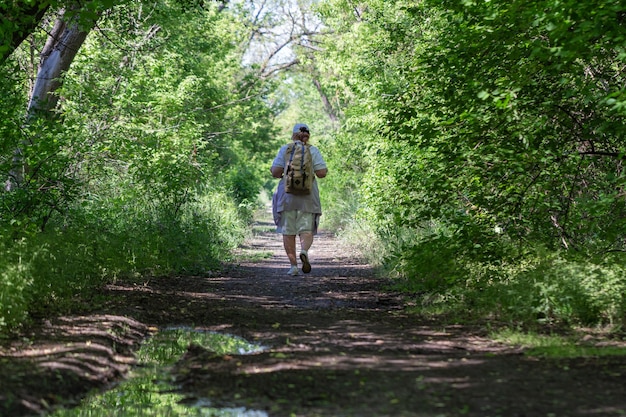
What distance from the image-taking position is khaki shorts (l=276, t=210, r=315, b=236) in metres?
12.3

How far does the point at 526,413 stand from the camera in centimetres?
432

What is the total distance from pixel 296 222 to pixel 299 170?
2.90 feet

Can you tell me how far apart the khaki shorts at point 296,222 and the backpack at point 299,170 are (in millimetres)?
416

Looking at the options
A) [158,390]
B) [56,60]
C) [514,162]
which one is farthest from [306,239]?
[158,390]

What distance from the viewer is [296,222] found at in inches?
488

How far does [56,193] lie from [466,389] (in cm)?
681

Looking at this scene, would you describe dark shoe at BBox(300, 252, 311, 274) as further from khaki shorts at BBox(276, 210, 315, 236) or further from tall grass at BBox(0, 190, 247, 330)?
tall grass at BBox(0, 190, 247, 330)

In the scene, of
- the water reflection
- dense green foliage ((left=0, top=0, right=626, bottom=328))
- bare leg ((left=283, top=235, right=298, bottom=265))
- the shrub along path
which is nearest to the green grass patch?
the shrub along path

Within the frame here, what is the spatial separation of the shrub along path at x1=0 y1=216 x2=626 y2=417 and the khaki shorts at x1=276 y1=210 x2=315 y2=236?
3.05m

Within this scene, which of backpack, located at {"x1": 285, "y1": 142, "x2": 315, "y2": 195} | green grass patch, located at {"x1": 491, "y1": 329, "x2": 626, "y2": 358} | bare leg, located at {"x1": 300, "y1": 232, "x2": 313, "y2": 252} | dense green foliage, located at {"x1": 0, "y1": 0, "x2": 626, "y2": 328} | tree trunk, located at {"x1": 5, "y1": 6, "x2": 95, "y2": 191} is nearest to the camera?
green grass patch, located at {"x1": 491, "y1": 329, "x2": 626, "y2": 358}

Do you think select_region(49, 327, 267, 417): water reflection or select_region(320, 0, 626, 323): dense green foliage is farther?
select_region(320, 0, 626, 323): dense green foliage

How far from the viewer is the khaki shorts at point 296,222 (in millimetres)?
12294

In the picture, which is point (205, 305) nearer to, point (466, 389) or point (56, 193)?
point (56, 193)

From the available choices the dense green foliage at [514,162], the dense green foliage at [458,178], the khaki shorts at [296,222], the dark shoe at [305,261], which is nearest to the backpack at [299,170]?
the khaki shorts at [296,222]
